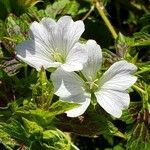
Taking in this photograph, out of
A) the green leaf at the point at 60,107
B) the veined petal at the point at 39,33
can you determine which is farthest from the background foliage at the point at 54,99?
the veined petal at the point at 39,33

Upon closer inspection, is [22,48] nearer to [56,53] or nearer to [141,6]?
[56,53]

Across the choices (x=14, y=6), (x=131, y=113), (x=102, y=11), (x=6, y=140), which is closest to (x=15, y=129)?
(x=6, y=140)

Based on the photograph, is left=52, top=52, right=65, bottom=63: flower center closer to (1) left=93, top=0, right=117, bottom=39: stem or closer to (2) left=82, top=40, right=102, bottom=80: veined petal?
(2) left=82, top=40, right=102, bottom=80: veined petal

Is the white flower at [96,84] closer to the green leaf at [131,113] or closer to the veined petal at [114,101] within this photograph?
the veined petal at [114,101]

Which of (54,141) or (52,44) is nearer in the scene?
(54,141)

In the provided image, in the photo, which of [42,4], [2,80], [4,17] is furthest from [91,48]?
[42,4]

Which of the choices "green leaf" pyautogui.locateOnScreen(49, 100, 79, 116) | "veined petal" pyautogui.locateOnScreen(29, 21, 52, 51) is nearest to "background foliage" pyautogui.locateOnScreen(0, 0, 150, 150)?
"green leaf" pyautogui.locateOnScreen(49, 100, 79, 116)

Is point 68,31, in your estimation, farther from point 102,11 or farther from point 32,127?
point 102,11
